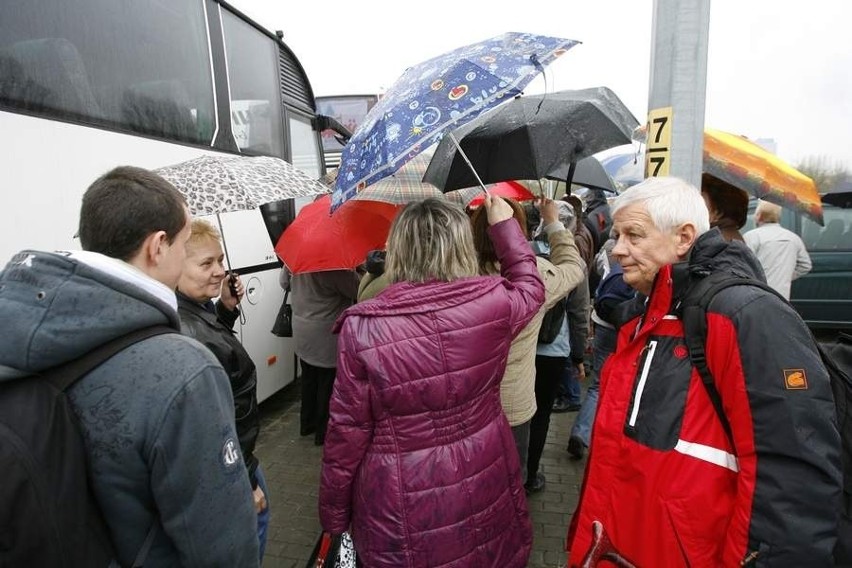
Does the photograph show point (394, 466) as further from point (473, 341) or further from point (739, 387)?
point (739, 387)

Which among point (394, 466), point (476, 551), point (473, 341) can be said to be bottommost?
point (476, 551)

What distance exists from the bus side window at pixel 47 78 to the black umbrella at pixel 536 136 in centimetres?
206

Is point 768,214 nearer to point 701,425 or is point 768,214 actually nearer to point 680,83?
point 680,83

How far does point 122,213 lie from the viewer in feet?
4.11

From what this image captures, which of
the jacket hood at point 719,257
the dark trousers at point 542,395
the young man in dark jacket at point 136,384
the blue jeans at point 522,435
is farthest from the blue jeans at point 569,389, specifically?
the young man in dark jacket at point 136,384

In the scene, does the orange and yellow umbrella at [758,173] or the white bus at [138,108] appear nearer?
the orange and yellow umbrella at [758,173]

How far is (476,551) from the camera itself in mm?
1883

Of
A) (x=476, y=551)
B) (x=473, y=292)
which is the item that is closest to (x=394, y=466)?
(x=476, y=551)

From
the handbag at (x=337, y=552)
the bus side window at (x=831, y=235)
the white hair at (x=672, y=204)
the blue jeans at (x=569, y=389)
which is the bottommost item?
the blue jeans at (x=569, y=389)

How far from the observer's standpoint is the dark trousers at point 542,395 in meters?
3.36

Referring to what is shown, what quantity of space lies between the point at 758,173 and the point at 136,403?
2441 mm

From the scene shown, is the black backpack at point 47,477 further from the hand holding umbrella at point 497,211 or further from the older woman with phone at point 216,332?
the hand holding umbrella at point 497,211

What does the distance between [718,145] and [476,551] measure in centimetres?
206

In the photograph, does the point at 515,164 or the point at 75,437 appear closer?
the point at 75,437
